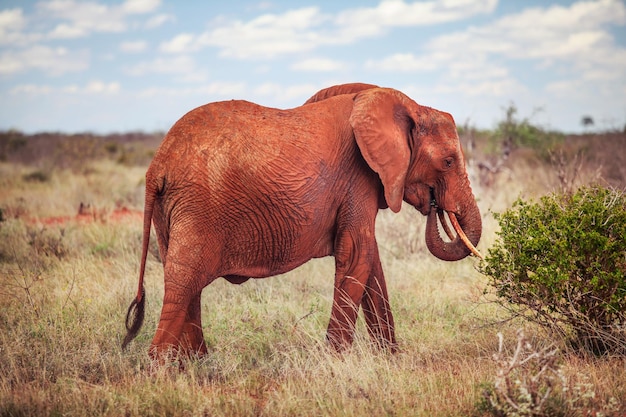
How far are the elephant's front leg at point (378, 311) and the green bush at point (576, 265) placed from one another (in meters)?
0.99

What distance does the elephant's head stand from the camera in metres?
5.27

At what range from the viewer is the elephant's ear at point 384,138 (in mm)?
5254

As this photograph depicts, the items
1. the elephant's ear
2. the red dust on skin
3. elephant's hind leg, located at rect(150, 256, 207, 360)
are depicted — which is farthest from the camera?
the red dust on skin

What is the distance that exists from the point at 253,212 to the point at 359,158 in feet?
3.36

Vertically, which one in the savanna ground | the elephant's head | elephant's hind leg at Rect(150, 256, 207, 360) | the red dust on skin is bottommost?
the savanna ground

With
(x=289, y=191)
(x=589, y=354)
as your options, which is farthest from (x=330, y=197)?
(x=589, y=354)

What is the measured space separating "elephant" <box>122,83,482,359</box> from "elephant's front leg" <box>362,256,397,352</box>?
0.02 metres

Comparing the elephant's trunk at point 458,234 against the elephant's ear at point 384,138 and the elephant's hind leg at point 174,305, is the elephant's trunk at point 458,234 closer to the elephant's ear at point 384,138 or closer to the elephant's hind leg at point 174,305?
the elephant's ear at point 384,138

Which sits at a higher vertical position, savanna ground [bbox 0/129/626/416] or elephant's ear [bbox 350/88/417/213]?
elephant's ear [bbox 350/88/417/213]

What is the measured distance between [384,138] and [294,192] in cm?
86

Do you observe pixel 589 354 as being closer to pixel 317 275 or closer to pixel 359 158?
pixel 359 158

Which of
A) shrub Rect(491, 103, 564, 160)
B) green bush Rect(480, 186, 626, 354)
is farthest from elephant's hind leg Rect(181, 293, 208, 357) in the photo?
shrub Rect(491, 103, 564, 160)

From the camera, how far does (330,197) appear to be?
5.36 metres

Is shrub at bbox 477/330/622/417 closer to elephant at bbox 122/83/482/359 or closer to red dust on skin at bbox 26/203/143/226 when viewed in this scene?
elephant at bbox 122/83/482/359
